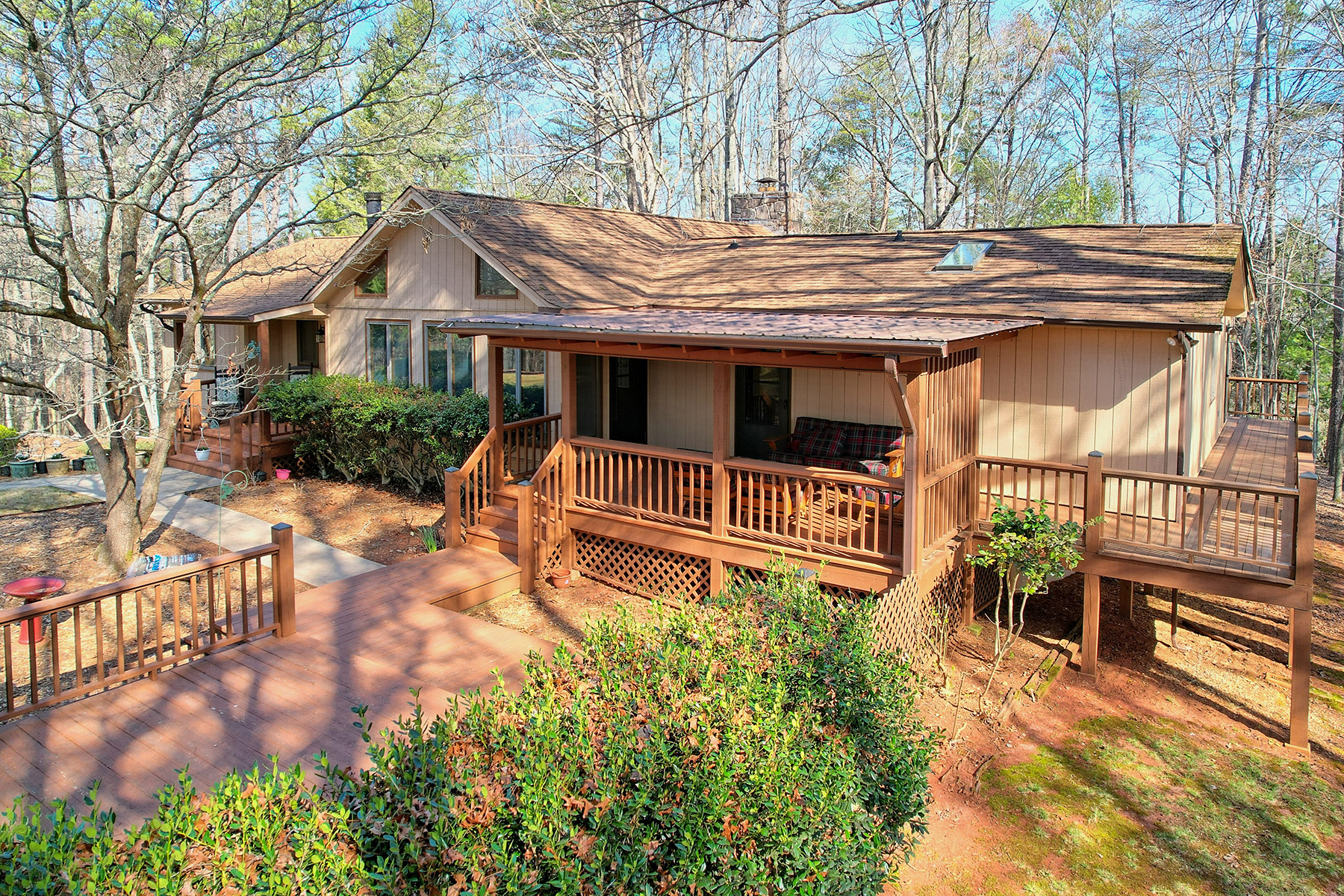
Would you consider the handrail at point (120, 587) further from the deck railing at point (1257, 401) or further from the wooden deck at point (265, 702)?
the deck railing at point (1257, 401)

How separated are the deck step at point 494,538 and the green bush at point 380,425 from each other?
209 cm

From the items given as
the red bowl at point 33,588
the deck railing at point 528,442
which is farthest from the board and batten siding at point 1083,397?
the red bowl at point 33,588

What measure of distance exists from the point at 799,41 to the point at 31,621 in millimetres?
29074

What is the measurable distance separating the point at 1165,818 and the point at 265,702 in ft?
21.5

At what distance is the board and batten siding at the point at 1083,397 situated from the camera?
9.17 m

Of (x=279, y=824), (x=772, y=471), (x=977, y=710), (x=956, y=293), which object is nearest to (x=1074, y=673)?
(x=977, y=710)

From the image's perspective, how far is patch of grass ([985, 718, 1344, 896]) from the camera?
18.6 feet

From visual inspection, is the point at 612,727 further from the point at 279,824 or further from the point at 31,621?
the point at 31,621

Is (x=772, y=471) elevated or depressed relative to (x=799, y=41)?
depressed

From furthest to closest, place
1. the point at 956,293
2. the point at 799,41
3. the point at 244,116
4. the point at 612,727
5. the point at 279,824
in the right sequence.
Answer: the point at 799,41 → the point at 244,116 → the point at 956,293 → the point at 612,727 → the point at 279,824

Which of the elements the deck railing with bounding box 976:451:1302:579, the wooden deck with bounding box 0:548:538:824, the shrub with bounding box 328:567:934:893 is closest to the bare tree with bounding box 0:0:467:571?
the wooden deck with bounding box 0:548:538:824

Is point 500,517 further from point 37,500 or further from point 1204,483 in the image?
point 37,500

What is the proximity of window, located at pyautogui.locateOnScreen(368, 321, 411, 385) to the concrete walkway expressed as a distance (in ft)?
10.8

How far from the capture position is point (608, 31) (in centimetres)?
892
